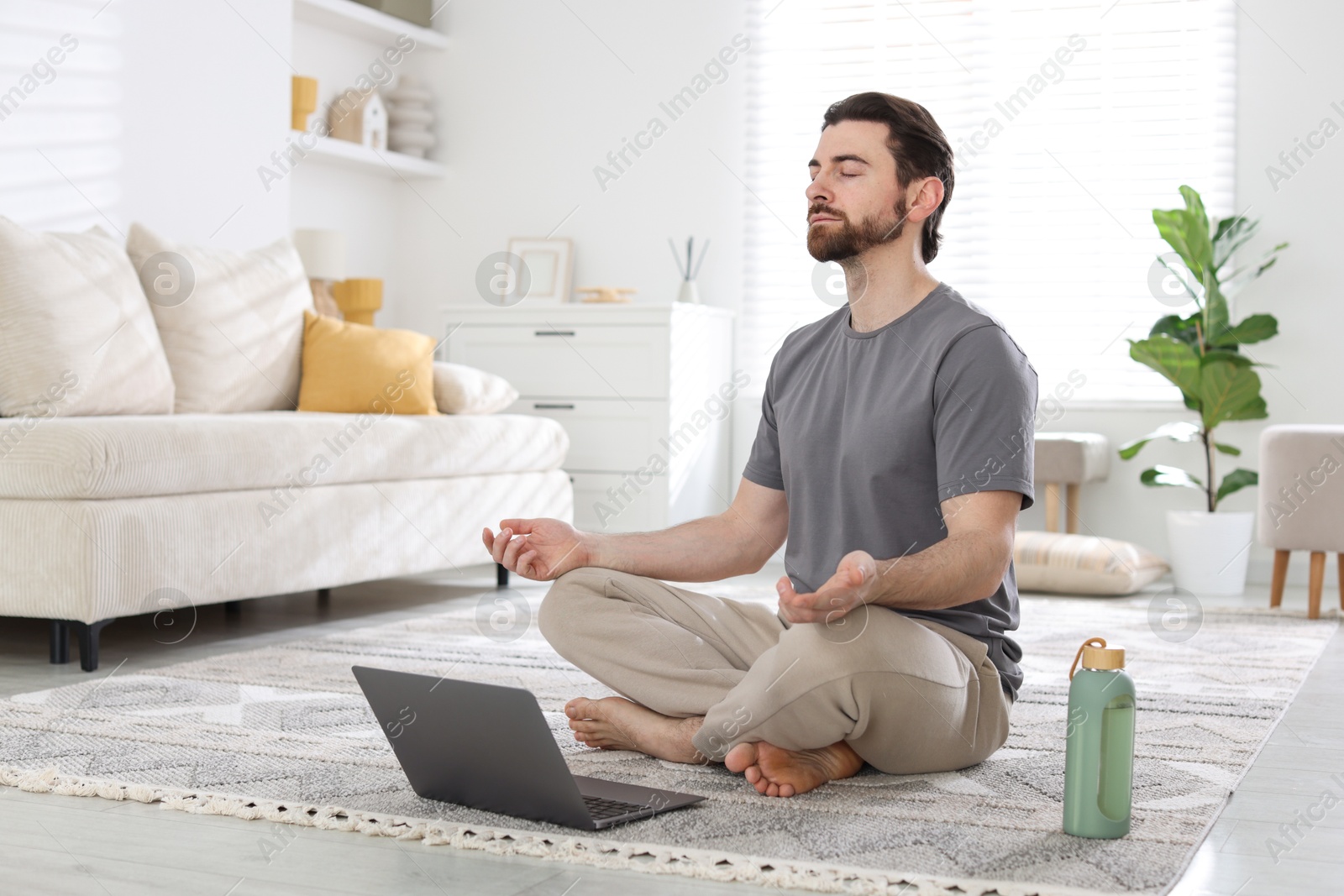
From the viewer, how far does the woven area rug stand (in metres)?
1.47

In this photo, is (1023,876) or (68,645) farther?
(68,645)

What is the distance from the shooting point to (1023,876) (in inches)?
55.7

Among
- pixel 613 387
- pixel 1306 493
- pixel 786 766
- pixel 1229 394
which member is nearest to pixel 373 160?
pixel 613 387

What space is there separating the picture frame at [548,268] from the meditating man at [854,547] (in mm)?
3463

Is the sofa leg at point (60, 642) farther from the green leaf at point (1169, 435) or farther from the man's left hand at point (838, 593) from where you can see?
the green leaf at point (1169, 435)

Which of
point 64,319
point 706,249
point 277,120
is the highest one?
point 277,120

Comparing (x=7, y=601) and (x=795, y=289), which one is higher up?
(x=795, y=289)

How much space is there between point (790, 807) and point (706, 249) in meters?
3.80

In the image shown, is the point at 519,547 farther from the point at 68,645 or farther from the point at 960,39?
the point at 960,39

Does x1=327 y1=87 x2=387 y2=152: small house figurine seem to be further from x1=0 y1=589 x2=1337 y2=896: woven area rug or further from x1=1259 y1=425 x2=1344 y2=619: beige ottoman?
x1=1259 y1=425 x2=1344 y2=619: beige ottoman

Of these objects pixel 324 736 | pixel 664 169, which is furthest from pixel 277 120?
pixel 324 736

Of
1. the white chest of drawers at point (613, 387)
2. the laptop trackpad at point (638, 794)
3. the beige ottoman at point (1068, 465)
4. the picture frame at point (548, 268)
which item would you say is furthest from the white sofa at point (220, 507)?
the beige ottoman at point (1068, 465)

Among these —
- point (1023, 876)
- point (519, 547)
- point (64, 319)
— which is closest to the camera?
point (1023, 876)

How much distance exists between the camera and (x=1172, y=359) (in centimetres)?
430
